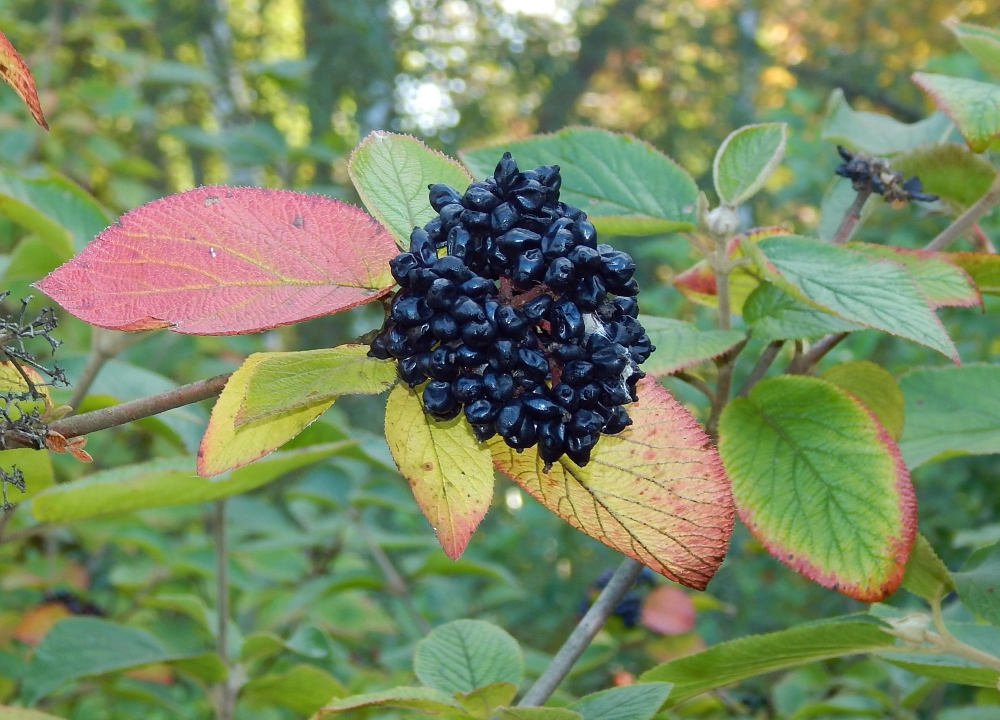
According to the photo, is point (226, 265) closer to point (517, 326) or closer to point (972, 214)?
point (517, 326)

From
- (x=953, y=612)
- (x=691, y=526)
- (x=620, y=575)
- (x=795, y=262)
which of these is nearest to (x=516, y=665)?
(x=620, y=575)

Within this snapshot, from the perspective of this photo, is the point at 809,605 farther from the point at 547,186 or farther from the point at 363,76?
the point at 547,186

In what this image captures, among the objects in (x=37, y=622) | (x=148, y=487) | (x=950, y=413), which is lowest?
(x=37, y=622)

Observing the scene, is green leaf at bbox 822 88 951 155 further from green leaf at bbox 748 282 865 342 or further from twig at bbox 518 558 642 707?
twig at bbox 518 558 642 707

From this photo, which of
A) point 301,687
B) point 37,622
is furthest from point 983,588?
point 37,622

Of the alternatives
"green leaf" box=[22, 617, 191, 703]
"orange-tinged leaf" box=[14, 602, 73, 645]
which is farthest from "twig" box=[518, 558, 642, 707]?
"orange-tinged leaf" box=[14, 602, 73, 645]

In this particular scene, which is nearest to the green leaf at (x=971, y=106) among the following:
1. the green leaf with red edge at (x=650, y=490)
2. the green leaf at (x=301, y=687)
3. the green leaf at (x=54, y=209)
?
the green leaf with red edge at (x=650, y=490)

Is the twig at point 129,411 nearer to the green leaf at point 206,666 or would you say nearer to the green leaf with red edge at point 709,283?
the green leaf with red edge at point 709,283
